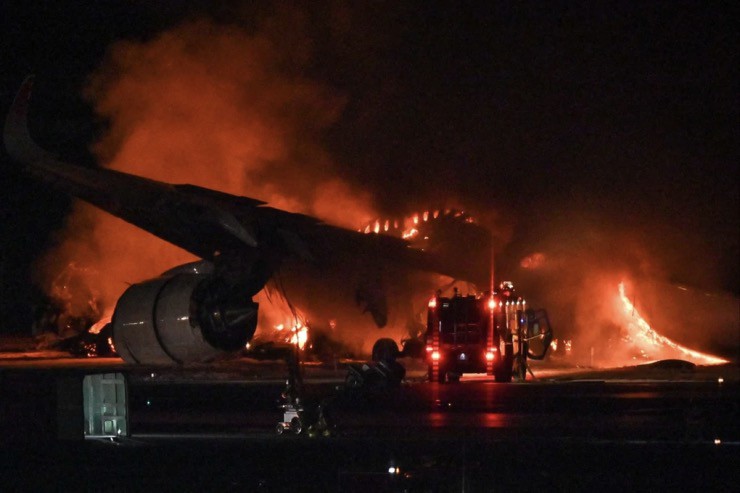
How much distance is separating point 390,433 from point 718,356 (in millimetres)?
13230

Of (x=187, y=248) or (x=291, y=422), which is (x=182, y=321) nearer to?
(x=187, y=248)

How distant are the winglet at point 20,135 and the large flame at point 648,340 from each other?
1779 cm

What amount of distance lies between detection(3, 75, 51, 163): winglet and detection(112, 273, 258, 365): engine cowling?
2282mm

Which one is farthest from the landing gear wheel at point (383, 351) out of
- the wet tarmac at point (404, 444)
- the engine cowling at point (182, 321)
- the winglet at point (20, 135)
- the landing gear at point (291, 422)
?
the winglet at point (20, 135)

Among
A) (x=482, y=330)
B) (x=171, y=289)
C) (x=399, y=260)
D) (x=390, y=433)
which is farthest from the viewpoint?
(x=482, y=330)

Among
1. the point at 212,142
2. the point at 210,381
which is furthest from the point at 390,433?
the point at 212,142

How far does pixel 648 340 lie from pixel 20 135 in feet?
65.4

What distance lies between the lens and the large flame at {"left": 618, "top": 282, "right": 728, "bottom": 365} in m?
27.2

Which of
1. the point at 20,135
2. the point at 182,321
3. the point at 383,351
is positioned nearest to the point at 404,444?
the point at 182,321

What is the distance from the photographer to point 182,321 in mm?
12234

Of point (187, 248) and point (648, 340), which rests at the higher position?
point (187, 248)

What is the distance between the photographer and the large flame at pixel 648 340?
27.2m

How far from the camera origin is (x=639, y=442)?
511 inches

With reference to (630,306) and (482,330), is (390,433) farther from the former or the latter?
(630,306)
